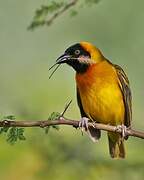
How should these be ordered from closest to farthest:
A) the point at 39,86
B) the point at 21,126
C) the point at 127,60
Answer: the point at 21,126, the point at 39,86, the point at 127,60

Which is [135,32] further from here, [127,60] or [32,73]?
[32,73]

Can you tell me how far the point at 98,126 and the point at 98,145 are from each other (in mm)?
3131

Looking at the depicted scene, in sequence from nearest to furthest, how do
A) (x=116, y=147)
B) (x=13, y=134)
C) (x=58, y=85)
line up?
(x=13, y=134) → (x=116, y=147) → (x=58, y=85)

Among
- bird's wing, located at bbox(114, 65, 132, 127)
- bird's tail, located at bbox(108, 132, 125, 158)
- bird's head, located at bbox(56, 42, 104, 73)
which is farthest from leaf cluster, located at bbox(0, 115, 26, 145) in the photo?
bird's tail, located at bbox(108, 132, 125, 158)

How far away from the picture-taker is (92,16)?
48.1 feet

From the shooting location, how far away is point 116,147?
791 centimetres

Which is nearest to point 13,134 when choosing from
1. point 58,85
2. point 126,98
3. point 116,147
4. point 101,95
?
point 101,95

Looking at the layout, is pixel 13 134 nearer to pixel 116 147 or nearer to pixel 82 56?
pixel 82 56

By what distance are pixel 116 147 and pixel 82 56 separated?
964mm

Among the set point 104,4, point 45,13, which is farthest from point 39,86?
point 104,4

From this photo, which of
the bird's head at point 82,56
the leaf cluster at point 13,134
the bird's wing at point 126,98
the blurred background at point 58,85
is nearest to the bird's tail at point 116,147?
the blurred background at point 58,85

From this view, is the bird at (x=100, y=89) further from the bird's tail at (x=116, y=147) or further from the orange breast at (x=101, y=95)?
the bird's tail at (x=116, y=147)

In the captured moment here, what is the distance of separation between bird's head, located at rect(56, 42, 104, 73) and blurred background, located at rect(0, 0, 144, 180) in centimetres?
74

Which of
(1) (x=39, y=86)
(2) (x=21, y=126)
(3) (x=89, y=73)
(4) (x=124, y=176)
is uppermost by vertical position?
(1) (x=39, y=86)
